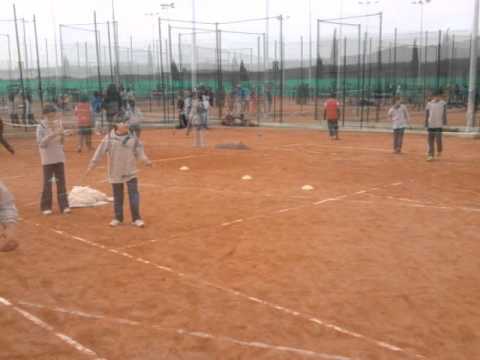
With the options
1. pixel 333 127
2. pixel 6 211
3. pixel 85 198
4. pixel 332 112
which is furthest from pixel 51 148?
pixel 333 127

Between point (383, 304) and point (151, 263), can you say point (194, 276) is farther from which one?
point (383, 304)

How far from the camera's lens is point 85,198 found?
34.0 feet

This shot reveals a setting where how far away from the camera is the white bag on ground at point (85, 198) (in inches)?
405

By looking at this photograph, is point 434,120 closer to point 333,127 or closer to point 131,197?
point 333,127

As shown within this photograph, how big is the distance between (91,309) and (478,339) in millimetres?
3648

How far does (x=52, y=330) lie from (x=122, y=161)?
382 centimetres

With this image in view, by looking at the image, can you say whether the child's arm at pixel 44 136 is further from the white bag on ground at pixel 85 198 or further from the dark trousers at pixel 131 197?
the dark trousers at pixel 131 197

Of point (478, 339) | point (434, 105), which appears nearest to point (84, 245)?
point (478, 339)

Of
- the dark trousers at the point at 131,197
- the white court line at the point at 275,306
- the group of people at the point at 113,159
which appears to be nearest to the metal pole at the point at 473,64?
the group of people at the point at 113,159

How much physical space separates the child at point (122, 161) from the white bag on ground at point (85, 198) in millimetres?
1721

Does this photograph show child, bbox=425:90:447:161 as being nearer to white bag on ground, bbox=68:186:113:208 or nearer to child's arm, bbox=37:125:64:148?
white bag on ground, bbox=68:186:113:208

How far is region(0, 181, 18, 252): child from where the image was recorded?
12.0 feet

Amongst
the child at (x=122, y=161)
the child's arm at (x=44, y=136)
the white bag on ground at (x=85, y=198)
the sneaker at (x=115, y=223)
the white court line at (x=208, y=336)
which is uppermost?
the child's arm at (x=44, y=136)

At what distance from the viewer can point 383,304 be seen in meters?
5.68
